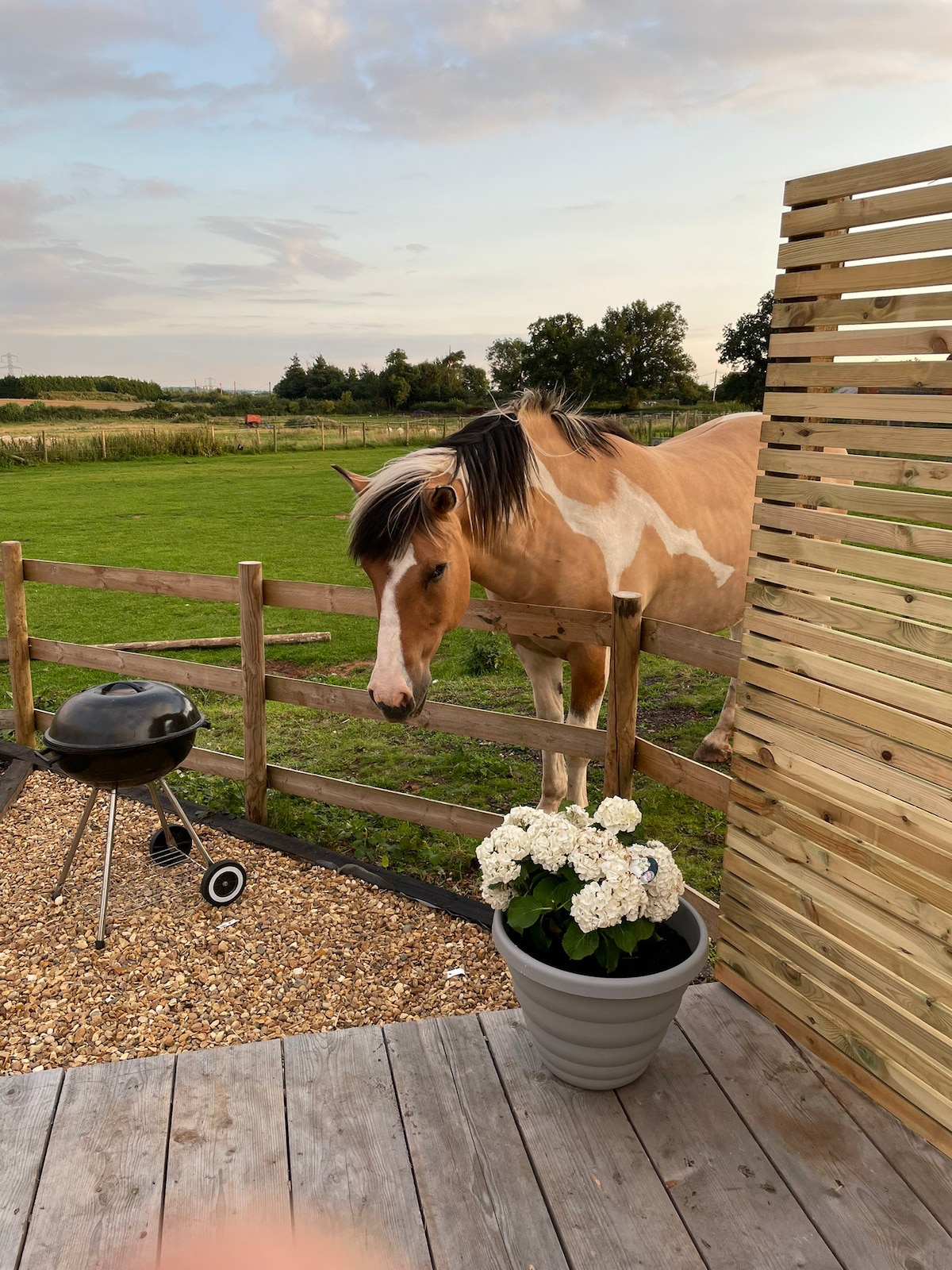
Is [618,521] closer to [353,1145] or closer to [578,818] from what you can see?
[578,818]

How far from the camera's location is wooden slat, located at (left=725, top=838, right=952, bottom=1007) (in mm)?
1739

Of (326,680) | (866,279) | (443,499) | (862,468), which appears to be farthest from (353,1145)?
(326,680)

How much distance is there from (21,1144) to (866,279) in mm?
2981

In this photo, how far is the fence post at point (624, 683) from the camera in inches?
108

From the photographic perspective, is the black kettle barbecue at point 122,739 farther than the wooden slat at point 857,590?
Yes

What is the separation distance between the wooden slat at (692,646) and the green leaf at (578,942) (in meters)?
0.97

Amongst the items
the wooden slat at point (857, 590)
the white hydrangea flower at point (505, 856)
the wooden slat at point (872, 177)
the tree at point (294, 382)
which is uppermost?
the tree at point (294, 382)

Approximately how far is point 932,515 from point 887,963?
1.12 m

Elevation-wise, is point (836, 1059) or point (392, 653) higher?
point (392, 653)

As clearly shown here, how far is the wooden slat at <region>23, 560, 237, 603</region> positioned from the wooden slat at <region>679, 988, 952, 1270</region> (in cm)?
290

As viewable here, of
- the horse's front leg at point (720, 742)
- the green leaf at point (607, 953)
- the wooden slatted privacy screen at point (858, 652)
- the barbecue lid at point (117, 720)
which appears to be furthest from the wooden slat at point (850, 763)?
the horse's front leg at point (720, 742)

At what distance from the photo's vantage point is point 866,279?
1.75m

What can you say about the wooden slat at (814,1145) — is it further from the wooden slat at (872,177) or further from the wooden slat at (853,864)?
the wooden slat at (872,177)

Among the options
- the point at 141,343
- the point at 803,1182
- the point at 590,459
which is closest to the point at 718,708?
the point at 590,459
